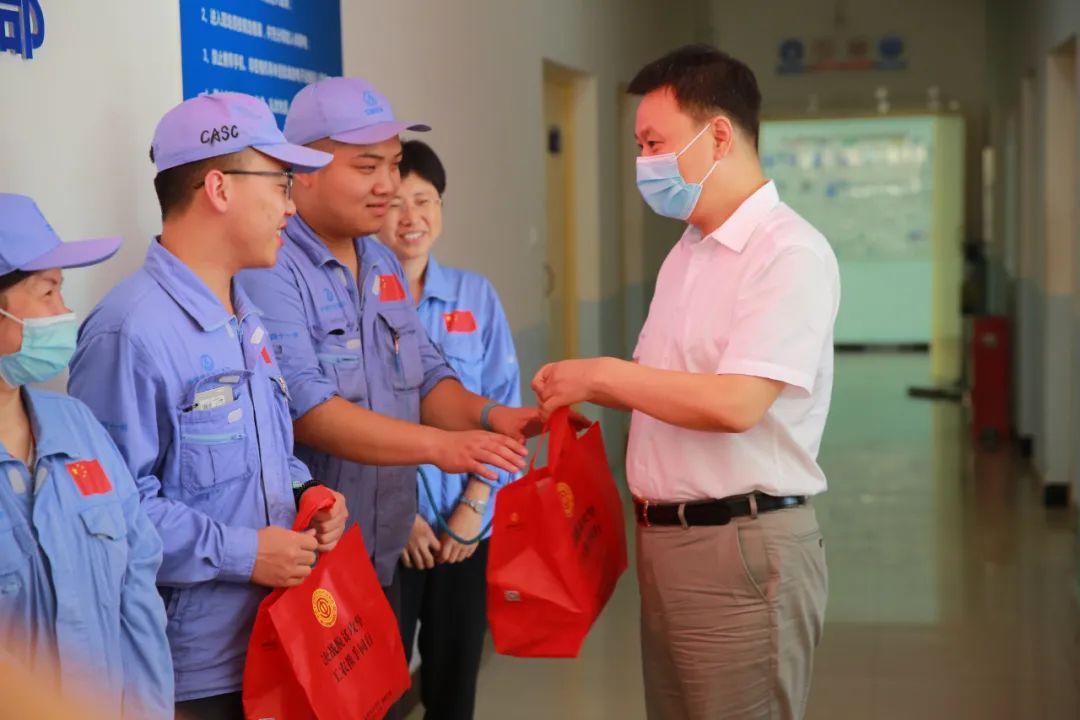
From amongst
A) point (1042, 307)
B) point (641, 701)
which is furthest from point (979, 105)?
point (641, 701)

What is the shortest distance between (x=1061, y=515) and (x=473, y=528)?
4.63 meters

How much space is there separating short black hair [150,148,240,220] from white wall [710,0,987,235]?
9.65 m

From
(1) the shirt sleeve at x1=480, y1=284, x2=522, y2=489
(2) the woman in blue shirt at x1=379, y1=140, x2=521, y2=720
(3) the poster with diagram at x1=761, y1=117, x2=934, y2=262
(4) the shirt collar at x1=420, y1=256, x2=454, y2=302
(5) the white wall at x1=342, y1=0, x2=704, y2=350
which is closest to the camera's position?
(2) the woman in blue shirt at x1=379, y1=140, x2=521, y2=720

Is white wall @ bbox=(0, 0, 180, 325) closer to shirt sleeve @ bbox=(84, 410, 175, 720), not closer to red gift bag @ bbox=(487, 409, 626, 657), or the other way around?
shirt sleeve @ bbox=(84, 410, 175, 720)

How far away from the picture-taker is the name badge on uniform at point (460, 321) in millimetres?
3330

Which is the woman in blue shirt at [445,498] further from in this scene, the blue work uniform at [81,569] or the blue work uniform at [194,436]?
the blue work uniform at [81,569]

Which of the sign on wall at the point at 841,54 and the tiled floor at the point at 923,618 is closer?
the tiled floor at the point at 923,618

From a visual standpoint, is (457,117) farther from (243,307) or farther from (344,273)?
(243,307)

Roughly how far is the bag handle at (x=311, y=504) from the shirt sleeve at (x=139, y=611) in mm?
294

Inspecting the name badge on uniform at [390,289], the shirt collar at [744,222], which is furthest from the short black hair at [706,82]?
the name badge on uniform at [390,289]

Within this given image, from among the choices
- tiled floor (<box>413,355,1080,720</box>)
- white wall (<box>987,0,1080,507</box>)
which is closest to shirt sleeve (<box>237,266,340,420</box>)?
tiled floor (<box>413,355,1080,720</box>)

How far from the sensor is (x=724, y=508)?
226cm

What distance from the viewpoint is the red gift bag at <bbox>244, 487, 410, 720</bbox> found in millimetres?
2059

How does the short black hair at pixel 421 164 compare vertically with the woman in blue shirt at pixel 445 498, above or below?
above
